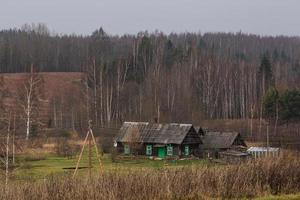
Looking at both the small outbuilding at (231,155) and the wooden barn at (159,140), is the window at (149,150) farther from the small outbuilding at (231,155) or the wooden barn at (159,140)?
Result: the small outbuilding at (231,155)

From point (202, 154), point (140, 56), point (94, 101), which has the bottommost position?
point (202, 154)

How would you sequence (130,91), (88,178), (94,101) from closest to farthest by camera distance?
1. (88,178)
2. (94,101)
3. (130,91)

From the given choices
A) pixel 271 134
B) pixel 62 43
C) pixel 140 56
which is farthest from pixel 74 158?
pixel 62 43

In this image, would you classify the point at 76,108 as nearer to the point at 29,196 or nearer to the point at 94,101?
the point at 94,101

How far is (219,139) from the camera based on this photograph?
42.4m

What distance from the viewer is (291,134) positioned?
46.1 meters

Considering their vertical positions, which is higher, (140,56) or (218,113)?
(140,56)

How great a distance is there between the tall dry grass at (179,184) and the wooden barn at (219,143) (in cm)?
2382

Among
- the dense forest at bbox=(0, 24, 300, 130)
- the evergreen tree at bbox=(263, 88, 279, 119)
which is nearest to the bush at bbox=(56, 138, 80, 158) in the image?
the dense forest at bbox=(0, 24, 300, 130)

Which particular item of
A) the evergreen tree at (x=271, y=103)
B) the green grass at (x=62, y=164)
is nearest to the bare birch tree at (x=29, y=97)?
the green grass at (x=62, y=164)

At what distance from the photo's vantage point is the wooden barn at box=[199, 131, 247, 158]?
41.2 metres

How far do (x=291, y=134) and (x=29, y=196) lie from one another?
36.0 meters

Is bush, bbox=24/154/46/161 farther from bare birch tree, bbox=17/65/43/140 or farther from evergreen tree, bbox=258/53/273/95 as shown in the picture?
evergreen tree, bbox=258/53/273/95

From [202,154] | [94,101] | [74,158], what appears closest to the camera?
[74,158]
